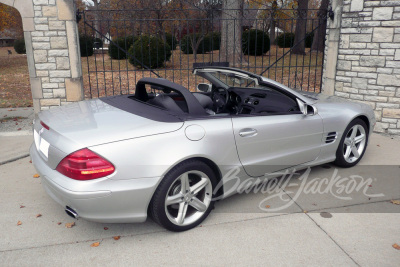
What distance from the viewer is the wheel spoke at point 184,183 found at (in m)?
3.23

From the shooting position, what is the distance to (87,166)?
2.86 metres

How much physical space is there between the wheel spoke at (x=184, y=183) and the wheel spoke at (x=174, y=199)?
0.05 m

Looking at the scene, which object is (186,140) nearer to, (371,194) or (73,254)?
(73,254)

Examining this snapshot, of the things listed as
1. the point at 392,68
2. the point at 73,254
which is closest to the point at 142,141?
the point at 73,254

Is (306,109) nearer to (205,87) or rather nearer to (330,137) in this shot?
(330,137)

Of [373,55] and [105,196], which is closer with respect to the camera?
[105,196]

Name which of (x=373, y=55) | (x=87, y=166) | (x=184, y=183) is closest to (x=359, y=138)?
(x=373, y=55)

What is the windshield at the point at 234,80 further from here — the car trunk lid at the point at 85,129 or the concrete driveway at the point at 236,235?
the concrete driveway at the point at 236,235

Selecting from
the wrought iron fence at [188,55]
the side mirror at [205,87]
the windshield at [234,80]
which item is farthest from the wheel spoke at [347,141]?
the wrought iron fence at [188,55]

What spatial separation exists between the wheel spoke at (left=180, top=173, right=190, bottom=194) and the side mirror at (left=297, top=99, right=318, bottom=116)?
1684 millimetres

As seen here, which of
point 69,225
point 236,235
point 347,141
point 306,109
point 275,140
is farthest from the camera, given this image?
point 347,141

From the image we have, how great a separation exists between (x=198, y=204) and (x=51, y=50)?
499 centimetres

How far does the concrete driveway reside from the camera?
9.93 feet

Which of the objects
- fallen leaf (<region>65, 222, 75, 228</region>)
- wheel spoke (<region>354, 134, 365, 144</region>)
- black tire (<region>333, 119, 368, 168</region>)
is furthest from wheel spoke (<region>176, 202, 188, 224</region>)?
wheel spoke (<region>354, 134, 365, 144</region>)
